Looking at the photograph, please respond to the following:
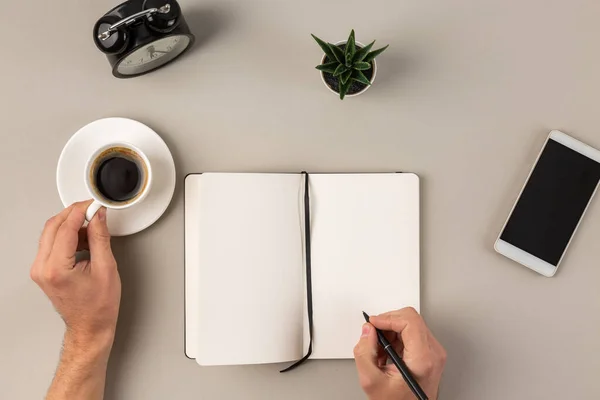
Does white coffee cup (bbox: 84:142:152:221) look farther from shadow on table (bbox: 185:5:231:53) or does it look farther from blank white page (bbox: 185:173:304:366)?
shadow on table (bbox: 185:5:231:53)

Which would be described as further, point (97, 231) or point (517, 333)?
point (517, 333)

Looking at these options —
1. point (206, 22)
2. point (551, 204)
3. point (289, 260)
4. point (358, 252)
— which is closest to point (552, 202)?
point (551, 204)

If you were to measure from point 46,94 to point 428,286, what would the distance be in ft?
2.20

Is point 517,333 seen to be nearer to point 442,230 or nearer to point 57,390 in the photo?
point 442,230

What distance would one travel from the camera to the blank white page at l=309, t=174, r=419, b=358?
0.84 metres

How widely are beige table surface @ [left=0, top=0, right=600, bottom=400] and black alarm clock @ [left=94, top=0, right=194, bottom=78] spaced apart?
0.07m

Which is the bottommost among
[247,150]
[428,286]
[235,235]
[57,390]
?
[57,390]

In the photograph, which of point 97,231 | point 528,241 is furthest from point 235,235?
point 528,241

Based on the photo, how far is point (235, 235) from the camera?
31.9 inches

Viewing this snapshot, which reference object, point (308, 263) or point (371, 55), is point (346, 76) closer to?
point (371, 55)

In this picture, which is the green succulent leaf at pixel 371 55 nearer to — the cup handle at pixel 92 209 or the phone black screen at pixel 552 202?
the phone black screen at pixel 552 202

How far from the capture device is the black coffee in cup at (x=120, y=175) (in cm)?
78

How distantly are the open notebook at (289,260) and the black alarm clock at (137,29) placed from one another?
0.20m

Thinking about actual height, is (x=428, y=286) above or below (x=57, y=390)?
above
